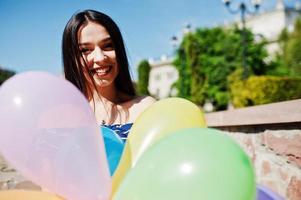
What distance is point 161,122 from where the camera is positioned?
1.31 m

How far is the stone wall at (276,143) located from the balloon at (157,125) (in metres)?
0.97

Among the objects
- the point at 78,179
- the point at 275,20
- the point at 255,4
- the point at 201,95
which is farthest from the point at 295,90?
the point at 275,20

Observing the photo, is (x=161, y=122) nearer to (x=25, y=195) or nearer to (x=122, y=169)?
(x=122, y=169)

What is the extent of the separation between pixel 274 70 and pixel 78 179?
2904 cm

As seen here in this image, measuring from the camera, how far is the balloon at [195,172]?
0.93m

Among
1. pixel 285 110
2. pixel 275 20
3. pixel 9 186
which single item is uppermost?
pixel 285 110

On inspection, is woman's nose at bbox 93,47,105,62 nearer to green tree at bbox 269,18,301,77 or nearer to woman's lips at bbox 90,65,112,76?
woman's lips at bbox 90,65,112,76

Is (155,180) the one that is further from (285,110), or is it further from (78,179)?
(285,110)

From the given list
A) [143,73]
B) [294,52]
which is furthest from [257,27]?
[143,73]

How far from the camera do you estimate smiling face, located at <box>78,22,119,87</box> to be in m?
1.64

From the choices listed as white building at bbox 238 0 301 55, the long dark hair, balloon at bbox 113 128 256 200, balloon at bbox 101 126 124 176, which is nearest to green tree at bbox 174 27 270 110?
white building at bbox 238 0 301 55

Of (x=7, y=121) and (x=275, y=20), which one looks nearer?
(x=7, y=121)

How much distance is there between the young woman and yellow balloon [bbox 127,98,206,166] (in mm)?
290

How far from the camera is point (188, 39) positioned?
2417 cm
